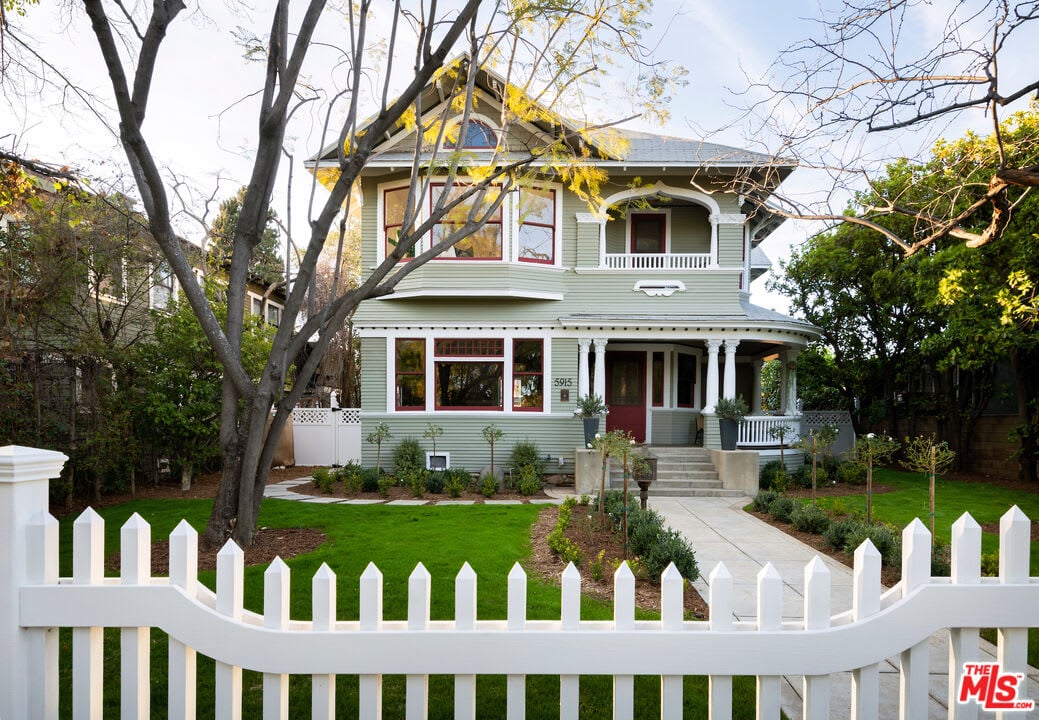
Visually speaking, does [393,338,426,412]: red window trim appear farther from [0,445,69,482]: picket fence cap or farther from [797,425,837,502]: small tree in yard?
[0,445,69,482]: picket fence cap

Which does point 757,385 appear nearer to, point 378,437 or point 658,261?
point 658,261

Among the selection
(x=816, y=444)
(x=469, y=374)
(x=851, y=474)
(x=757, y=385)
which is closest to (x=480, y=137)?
(x=469, y=374)

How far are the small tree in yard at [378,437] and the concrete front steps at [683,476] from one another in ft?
16.7

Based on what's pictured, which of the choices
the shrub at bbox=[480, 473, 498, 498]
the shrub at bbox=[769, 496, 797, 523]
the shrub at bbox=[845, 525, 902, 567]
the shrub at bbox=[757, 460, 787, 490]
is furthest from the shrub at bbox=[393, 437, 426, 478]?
the shrub at bbox=[845, 525, 902, 567]

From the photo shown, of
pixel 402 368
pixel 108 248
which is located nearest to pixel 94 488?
pixel 108 248

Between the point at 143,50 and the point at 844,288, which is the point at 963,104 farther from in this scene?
the point at 844,288

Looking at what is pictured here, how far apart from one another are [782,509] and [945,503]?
4576mm

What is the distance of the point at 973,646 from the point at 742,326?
11585 mm

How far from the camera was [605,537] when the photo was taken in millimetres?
7230

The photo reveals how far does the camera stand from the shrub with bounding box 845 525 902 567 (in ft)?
20.0

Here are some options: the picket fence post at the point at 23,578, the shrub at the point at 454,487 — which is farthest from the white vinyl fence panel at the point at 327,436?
the picket fence post at the point at 23,578

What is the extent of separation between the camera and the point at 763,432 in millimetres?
13164

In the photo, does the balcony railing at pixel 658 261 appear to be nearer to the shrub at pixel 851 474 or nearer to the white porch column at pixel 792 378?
the white porch column at pixel 792 378

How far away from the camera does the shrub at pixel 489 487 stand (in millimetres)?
11266
